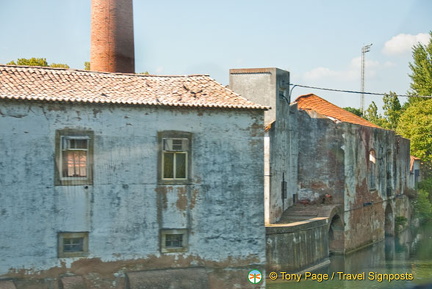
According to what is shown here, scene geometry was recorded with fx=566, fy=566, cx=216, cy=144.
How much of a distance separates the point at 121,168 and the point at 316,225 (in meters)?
10.1

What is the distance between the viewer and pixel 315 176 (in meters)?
27.8

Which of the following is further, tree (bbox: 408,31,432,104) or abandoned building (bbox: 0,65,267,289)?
tree (bbox: 408,31,432,104)

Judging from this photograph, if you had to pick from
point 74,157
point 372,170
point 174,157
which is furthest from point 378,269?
point 74,157

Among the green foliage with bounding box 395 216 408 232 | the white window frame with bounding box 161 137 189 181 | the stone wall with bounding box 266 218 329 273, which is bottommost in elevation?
the green foliage with bounding box 395 216 408 232

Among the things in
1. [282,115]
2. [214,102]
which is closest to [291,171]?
[282,115]

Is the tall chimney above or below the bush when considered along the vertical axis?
above

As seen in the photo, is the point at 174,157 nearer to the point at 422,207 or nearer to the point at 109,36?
the point at 109,36

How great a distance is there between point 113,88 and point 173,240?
→ 5.26 metres

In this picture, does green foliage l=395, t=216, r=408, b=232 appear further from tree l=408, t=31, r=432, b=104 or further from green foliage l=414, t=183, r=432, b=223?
tree l=408, t=31, r=432, b=104

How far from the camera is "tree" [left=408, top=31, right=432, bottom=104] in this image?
54812 millimetres

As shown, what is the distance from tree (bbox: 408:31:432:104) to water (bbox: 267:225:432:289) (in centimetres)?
2608

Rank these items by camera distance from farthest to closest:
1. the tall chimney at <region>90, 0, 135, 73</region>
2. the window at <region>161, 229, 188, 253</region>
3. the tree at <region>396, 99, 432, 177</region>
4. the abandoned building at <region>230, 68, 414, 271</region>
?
the tree at <region>396, 99, 432, 177</region> < the tall chimney at <region>90, 0, 135, 73</region> < the abandoned building at <region>230, 68, 414, 271</region> < the window at <region>161, 229, 188, 253</region>

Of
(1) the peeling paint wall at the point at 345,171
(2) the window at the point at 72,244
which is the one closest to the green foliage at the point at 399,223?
(1) the peeling paint wall at the point at 345,171

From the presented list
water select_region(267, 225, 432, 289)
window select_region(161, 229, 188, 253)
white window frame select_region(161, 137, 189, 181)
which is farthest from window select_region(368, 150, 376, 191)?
window select_region(161, 229, 188, 253)
